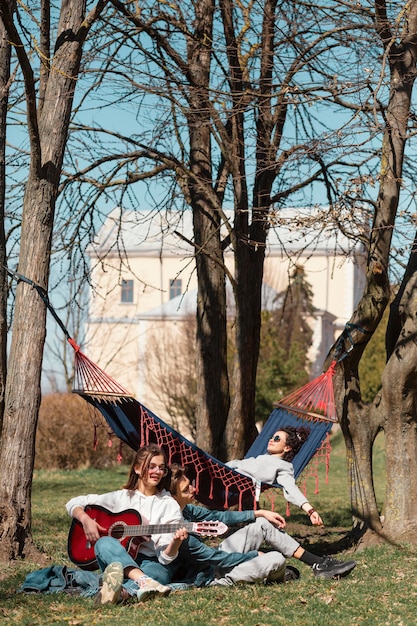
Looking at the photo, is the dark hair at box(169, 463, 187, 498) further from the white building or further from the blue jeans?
the white building

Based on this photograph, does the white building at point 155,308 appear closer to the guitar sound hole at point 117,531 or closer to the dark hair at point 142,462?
the dark hair at point 142,462

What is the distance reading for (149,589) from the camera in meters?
4.96

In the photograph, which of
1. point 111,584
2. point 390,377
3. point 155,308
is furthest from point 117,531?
point 155,308

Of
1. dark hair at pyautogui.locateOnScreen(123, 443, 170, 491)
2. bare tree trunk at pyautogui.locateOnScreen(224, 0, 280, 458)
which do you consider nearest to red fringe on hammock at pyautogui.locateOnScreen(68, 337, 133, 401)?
dark hair at pyautogui.locateOnScreen(123, 443, 170, 491)

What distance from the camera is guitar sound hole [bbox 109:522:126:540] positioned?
523cm

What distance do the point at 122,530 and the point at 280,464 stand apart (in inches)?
68.4

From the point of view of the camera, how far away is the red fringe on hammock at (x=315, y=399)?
7297mm

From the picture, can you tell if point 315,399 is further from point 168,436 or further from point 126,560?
point 126,560

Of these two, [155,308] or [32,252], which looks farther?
[155,308]

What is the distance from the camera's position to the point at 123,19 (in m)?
9.09

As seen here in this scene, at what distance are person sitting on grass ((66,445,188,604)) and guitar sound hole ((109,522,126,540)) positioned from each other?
5cm

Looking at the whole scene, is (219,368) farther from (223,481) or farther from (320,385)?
(223,481)

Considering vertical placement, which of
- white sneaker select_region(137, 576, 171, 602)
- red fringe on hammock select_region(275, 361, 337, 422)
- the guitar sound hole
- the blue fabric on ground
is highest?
red fringe on hammock select_region(275, 361, 337, 422)

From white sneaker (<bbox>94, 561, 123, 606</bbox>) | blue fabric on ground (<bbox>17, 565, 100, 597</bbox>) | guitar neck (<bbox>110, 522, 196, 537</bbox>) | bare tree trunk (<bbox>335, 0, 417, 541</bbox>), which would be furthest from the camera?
bare tree trunk (<bbox>335, 0, 417, 541</bbox>)
